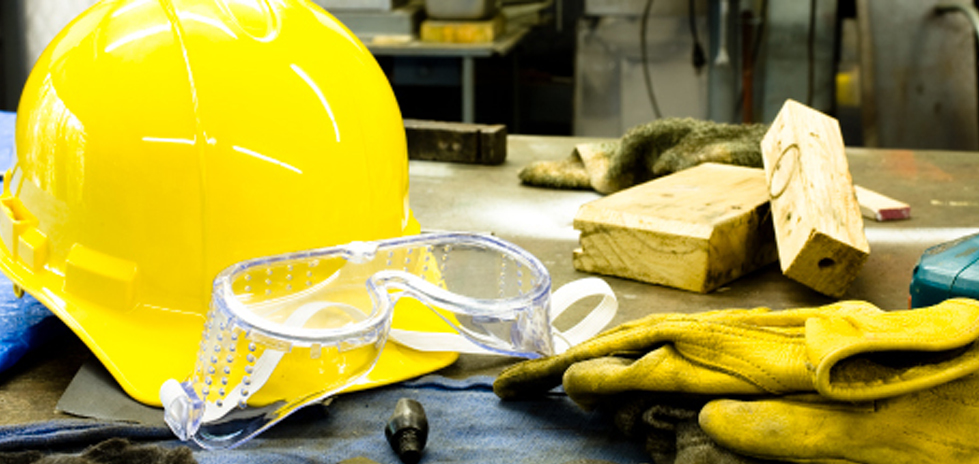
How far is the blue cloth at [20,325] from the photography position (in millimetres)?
1517

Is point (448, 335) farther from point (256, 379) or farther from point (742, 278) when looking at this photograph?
point (742, 278)

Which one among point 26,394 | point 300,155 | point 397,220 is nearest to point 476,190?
point 397,220

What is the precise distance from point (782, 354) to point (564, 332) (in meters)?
0.53

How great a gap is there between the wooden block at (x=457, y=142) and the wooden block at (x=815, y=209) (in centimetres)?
102

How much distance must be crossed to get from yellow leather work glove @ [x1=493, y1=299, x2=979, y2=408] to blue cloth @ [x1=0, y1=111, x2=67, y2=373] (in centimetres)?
87

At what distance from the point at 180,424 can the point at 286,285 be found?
0.27 m

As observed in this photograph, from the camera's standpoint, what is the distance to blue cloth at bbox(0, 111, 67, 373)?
152 cm

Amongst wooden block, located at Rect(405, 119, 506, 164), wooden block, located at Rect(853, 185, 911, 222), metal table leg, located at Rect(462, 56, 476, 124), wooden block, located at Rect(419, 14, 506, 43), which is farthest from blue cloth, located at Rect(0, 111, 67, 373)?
wooden block, located at Rect(419, 14, 506, 43)

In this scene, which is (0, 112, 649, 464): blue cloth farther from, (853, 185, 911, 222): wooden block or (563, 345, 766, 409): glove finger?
(853, 185, 911, 222): wooden block

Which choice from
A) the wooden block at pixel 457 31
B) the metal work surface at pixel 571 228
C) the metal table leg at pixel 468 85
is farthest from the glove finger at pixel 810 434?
the wooden block at pixel 457 31

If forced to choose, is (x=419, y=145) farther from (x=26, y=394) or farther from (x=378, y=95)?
(x=26, y=394)

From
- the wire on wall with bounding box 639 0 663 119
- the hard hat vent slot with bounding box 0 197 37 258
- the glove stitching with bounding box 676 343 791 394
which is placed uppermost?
the hard hat vent slot with bounding box 0 197 37 258

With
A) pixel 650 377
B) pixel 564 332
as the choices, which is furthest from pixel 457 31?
pixel 650 377

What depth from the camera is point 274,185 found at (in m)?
1.40
